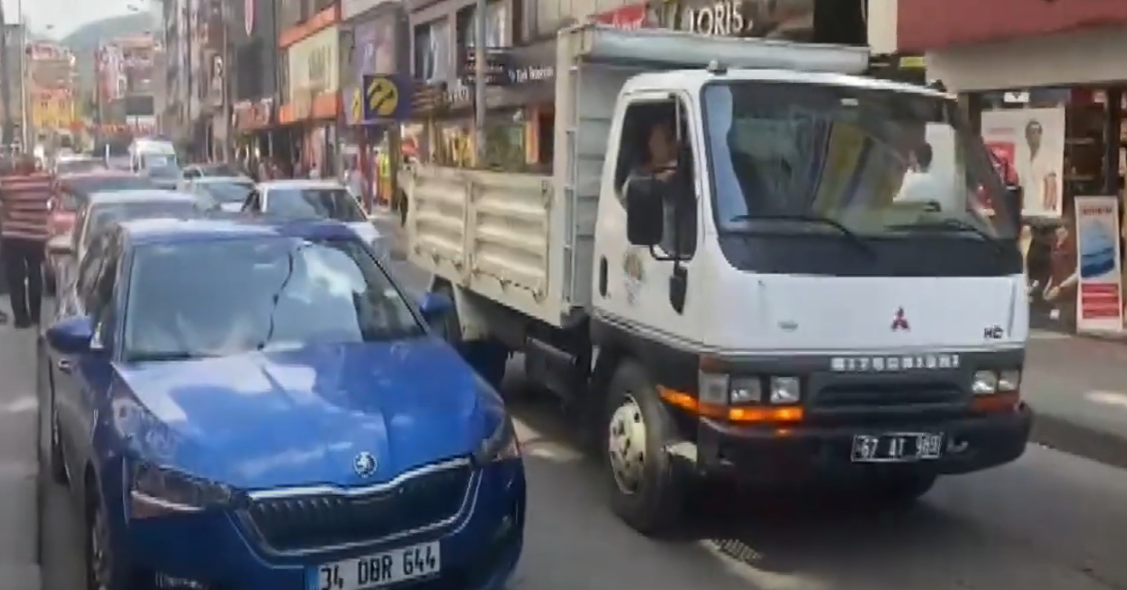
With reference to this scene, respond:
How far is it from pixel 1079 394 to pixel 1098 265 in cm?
327

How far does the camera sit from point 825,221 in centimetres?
632

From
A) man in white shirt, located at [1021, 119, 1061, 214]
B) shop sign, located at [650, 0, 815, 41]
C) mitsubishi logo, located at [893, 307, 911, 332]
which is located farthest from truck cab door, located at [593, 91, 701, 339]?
shop sign, located at [650, 0, 815, 41]

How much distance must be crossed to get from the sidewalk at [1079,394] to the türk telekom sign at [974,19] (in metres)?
2.99

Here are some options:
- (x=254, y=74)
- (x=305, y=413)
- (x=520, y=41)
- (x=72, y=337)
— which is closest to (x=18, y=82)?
(x=254, y=74)

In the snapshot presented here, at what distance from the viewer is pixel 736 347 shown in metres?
6.12

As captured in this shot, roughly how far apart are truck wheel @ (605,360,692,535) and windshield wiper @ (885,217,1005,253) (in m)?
→ 1.51

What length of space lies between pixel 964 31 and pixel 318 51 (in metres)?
39.9

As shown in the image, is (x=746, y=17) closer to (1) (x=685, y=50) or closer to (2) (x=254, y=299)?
(1) (x=685, y=50)

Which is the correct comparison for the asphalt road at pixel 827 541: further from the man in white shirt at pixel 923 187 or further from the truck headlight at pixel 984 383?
the man in white shirt at pixel 923 187

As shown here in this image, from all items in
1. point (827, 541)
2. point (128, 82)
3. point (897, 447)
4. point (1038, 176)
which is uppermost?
point (128, 82)

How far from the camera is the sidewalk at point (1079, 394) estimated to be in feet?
30.8

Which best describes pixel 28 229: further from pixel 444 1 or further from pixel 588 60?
pixel 444 1

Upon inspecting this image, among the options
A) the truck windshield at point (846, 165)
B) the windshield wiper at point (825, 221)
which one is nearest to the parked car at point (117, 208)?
the truck windshield at point (846, 165)

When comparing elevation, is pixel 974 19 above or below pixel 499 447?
above
